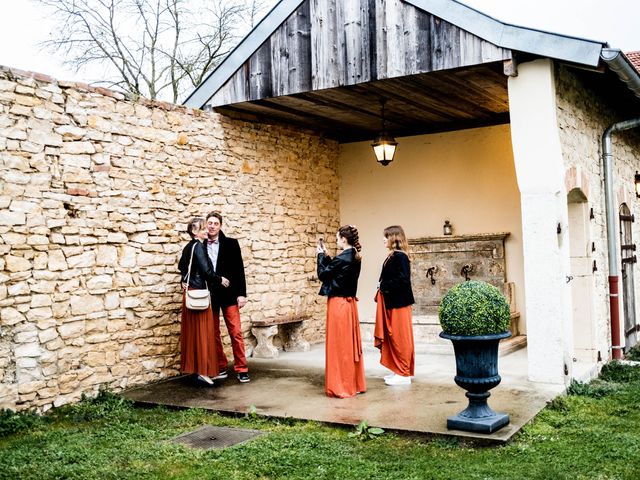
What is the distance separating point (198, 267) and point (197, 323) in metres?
0.63

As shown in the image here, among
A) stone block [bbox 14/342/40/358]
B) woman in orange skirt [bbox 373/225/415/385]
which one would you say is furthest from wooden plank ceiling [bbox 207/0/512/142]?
stone block [bbox 14/342/40/358]

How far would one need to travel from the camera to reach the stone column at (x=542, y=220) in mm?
6961

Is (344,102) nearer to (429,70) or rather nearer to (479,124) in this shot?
(429,70)

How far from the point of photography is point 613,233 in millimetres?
9266

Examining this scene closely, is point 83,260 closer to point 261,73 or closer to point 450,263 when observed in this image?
point 261,73

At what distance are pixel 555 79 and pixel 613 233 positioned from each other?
2.99 m

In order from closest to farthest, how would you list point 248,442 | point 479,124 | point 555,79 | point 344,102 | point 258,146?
1. point 248,442
2. point 555,79
3. point 344,102
4. point 258,146
5. point 479,124

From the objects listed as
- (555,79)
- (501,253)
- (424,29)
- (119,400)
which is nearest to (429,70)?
(424,29)

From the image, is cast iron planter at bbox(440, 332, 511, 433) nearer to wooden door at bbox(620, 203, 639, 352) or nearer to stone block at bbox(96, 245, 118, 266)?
stone block at bbox(96, 245, 118, 266)

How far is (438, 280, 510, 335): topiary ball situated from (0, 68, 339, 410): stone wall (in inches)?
146

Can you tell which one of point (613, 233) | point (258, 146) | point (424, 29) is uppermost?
point (424, 29)

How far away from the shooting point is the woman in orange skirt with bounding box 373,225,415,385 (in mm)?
7211

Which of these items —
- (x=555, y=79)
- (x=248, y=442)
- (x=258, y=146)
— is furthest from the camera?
(x=258, y=146)

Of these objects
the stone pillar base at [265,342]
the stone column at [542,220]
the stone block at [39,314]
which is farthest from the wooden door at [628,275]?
the stone block at [39,314]
